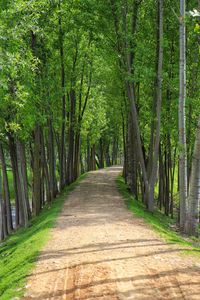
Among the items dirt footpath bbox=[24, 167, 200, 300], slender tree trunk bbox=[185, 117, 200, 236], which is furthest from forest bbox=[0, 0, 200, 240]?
dirt footpath bbox=[24, 167, 200, 300]

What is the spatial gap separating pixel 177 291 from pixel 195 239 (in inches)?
302

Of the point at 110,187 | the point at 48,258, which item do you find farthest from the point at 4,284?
the point at 110,187

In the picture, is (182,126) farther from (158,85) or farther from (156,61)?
(156,61)

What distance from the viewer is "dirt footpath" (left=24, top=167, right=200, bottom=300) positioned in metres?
7.37

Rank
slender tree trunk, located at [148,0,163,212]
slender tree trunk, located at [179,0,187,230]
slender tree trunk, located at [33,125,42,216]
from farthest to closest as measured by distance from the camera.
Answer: slender tree trunk, located at [33,125,42,216], slender tree trunk, located at [148,0,163,212], slender tree trunk, located at [179,0,187,230]

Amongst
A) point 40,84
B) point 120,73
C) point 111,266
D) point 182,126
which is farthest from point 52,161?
point 111,266

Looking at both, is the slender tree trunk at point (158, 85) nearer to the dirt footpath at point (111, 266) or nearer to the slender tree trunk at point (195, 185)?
the slender tree trunk at point (195, 185)

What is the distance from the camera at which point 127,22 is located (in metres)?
20.8

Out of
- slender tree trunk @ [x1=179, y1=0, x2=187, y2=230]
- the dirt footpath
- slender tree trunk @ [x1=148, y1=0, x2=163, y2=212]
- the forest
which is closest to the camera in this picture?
the dirt footpath

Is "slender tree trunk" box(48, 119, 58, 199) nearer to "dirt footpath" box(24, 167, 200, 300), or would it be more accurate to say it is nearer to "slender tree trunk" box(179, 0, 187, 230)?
"slender tree trunk" box(179, 0, 187, 230)

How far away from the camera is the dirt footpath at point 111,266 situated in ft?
24.2

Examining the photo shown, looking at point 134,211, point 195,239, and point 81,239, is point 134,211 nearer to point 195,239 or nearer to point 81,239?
point 195,239

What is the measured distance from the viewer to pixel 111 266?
8.70 meters

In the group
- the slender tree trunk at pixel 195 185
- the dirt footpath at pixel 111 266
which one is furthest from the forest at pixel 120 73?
the dirt footpath at pixel 111 266
